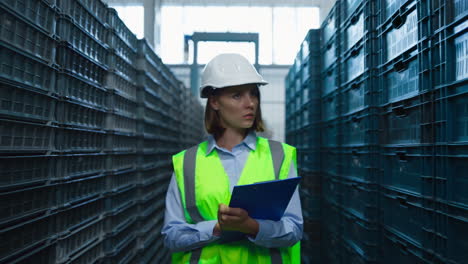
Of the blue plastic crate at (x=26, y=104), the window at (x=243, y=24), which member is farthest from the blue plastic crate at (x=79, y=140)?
the window at (x=243, y=24)

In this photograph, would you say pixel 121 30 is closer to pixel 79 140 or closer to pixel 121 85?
pixel 121 85

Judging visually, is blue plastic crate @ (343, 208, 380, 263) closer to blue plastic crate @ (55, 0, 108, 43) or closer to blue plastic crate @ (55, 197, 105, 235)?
blue plastic crate @ (55, 197, 105, 235)

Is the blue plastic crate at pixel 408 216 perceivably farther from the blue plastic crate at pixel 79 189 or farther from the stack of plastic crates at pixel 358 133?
the blue plastic crate at pixel 79 189

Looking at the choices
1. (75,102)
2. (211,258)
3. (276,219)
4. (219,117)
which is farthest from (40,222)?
(276,219)

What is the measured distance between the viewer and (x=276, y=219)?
1408mm

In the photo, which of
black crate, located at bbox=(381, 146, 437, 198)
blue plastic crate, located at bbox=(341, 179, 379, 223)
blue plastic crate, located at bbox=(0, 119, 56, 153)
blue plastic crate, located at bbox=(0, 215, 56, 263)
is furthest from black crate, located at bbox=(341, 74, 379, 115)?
blue plastic crate, located at bbox=(0, 215, 56, 263)

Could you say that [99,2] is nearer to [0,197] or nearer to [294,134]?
[0,197]

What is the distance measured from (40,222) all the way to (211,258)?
93cm

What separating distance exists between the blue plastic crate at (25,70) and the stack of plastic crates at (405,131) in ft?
6.32

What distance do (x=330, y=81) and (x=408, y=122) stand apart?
1717 mm

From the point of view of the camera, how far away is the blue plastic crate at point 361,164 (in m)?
2.40

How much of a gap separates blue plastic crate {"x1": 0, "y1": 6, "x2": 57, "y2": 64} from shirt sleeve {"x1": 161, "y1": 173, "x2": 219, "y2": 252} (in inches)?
36.9

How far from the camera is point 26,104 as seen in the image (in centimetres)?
160

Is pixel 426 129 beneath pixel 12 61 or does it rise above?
beneath
